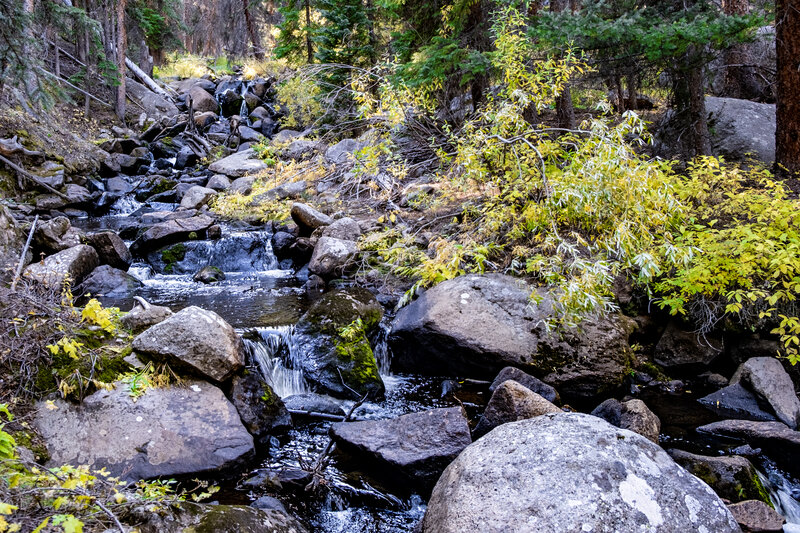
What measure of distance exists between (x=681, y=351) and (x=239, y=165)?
49.9 ft

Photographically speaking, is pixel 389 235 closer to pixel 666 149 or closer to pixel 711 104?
pixel 666 149

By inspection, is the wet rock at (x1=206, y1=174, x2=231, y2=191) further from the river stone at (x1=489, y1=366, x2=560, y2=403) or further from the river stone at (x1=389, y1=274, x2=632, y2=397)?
the river stone at (x1=489, y1=366, x2=560, y2=403)

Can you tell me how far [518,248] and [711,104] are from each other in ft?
23.9

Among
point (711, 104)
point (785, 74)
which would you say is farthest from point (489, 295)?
point (711, 104)

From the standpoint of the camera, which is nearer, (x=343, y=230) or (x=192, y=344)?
(x=192, y=344)

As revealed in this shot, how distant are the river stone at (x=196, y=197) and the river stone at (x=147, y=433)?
426 inches

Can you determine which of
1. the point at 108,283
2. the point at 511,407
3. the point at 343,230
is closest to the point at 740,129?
the point at 343,230

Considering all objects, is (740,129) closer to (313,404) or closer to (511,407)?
(511,407)

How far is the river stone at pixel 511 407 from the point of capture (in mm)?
Answer: 4605

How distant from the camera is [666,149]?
10.9 metres

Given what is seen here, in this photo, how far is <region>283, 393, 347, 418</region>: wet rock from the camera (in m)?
5.61

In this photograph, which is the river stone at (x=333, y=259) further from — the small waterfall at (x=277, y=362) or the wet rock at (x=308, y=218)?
the small waterfall at (x=277, y=362)

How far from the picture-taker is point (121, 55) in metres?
20.8

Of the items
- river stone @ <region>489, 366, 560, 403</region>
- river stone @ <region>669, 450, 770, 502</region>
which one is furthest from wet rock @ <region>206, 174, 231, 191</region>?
river stone @ <region>669, 450, 770, 502</region>
